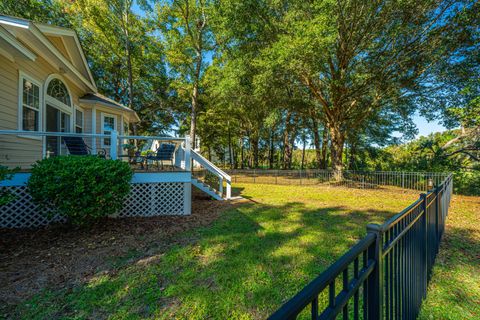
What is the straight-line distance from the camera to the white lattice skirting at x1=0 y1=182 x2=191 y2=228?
4781 mm

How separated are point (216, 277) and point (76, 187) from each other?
3.25 metres

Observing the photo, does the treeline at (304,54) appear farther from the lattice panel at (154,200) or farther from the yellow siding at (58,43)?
the lattice panel at (154,200)

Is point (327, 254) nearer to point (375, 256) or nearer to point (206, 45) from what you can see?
point (375, 256)

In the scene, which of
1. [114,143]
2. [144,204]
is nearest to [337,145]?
[144,204]

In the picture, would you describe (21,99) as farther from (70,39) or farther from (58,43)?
(70,39)

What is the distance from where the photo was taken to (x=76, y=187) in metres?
4.09

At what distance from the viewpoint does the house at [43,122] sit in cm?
473

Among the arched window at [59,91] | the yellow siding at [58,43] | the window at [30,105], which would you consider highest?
the yellow siding at [58,43]

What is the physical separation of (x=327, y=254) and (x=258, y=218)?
7.44 feet

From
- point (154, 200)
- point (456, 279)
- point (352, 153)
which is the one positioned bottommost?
point (456, 279)

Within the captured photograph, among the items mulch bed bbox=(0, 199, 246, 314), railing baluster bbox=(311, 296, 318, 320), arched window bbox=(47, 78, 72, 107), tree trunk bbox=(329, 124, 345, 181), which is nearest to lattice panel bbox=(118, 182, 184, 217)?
mulch bed bbox=(0, 199, 246, 314)

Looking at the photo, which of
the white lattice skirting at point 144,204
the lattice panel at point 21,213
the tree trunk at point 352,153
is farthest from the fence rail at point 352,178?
the tree trunk at point 352,153

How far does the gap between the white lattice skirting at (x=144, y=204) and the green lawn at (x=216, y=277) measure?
1584 millimetres

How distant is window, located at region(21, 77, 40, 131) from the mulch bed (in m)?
3.13
